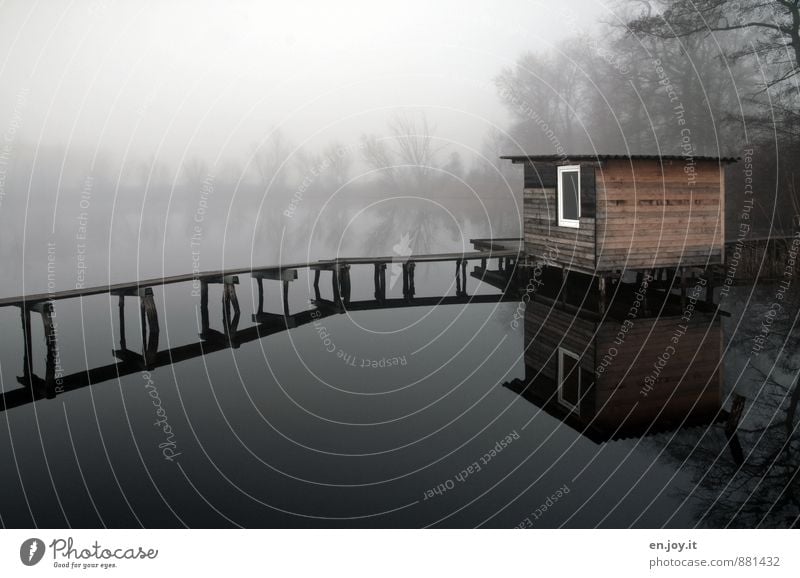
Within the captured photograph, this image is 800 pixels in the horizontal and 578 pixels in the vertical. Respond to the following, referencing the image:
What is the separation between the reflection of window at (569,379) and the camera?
1205 cm

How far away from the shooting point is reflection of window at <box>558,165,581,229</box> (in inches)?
749

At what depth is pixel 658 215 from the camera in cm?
1880

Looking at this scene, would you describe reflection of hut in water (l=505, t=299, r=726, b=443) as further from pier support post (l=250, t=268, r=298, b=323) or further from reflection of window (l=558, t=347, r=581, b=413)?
pier support post (l=250, t=268, r=298, b=323)

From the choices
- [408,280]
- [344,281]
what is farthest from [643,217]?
[344,281]

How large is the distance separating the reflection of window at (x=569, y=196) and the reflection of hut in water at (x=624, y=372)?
9.34 ft

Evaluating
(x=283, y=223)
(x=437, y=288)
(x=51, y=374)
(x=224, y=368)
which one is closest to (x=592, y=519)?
(x=224, y=368)

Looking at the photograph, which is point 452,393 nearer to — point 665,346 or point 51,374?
point 665,346

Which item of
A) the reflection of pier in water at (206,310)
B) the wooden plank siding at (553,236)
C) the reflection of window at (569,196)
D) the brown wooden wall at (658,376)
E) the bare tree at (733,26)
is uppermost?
the bare tree at (733,26)

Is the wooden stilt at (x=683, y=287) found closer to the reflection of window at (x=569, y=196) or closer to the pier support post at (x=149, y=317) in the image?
the reflection of window at (x=569, y=196)

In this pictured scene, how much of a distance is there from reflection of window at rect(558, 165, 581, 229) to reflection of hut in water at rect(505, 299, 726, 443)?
9.34ft

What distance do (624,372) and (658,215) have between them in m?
7.13

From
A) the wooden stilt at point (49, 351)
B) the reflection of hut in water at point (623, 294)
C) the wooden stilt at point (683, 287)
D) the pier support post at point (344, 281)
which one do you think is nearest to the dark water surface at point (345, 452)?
the wooden stilt at point (49, 351)

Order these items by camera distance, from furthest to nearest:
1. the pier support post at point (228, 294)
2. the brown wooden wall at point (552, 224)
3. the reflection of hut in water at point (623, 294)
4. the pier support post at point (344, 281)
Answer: the pier support post at point (344, 281)
the pier support post at point (228, 294)
the brown wooden wall at point (552, 224)
the reflection of hut in water at point (623, 294)

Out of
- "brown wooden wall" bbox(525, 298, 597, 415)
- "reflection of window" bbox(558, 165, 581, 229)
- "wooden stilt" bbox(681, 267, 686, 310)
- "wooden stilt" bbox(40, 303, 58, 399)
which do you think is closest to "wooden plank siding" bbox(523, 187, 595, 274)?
"reflection of window" bbox(558, 165, 581, 229)
